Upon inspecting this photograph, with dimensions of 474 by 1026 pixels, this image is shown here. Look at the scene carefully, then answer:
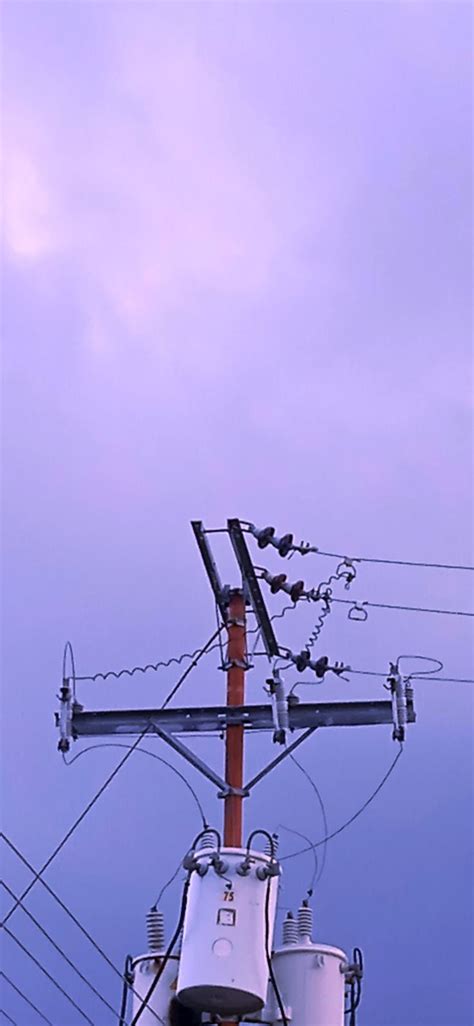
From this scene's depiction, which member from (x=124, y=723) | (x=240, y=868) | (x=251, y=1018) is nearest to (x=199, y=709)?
(x=124, y=723)

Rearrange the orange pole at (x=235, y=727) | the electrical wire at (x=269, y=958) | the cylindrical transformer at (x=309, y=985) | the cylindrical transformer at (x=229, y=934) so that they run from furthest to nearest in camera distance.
A: the orange pole at (x=235, y=727), the cylindrical transformer at (x=309, y=985), the electrical wire at (x=269, y=958), the cylindrical transformer at (x=229, y=934)

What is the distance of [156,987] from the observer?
785 inches

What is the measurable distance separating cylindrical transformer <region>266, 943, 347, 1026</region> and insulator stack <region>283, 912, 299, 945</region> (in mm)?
111

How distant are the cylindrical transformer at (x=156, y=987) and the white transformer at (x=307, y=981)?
1.13m

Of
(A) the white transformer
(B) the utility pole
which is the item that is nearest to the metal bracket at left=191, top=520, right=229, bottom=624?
(B) the utility pole

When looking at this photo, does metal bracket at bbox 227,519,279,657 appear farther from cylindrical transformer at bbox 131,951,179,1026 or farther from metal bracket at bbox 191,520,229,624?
cylindrical transformer at bbox 131,951,179,1026

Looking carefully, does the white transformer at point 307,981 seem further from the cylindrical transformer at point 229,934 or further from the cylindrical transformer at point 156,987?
the cylindrical transformer at point 156,987

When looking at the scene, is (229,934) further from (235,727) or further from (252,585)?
(252,585)

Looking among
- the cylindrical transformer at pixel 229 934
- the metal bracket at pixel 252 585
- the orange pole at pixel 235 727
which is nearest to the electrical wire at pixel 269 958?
the cylindrical transformer at pixel 229 934

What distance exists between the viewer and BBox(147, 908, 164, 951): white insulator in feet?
66.8

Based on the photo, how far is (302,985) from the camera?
19.8 m

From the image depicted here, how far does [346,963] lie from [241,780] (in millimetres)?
2383

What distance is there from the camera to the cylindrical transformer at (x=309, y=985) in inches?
770

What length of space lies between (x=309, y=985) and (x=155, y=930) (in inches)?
77.4
